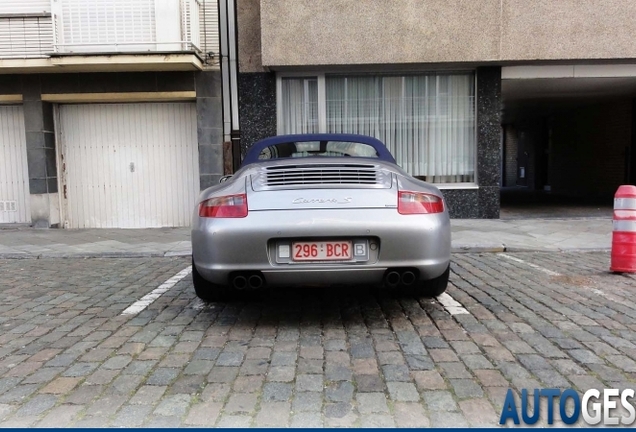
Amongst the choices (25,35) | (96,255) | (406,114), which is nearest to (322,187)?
(96,255)

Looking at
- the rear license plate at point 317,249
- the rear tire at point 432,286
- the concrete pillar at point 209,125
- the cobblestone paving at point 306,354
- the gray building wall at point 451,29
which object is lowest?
the cobblestone paving at point 306,354

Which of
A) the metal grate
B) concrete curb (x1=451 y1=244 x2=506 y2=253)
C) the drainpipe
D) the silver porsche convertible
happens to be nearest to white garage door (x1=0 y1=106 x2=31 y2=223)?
the metal grate

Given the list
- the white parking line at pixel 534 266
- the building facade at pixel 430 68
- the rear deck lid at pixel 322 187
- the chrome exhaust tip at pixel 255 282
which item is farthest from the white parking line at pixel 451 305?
the building facade at pixel 430 68

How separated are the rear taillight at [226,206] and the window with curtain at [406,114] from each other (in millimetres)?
7233

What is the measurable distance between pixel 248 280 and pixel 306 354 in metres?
0.64

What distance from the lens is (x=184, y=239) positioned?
8.89 m

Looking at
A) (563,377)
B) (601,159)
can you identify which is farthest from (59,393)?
(601,159)

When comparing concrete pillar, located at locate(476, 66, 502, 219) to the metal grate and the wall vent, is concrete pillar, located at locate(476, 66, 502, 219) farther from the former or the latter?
the wall vent

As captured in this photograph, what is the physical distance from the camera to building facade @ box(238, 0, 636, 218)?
376 inches

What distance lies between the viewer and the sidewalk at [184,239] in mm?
7578

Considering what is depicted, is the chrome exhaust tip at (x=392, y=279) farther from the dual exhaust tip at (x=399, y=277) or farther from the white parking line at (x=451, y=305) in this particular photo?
the white parking line at (x=451, y=305)

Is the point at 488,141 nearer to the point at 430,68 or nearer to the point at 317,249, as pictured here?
the point at 430,68

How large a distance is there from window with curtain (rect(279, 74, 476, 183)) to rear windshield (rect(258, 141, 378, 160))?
5679 millimetres

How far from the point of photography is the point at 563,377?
281cm
